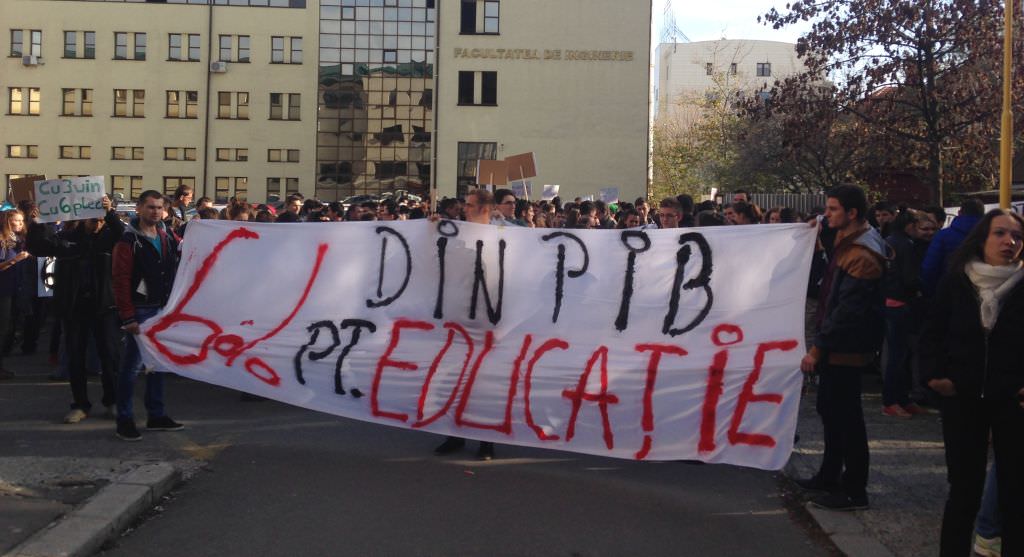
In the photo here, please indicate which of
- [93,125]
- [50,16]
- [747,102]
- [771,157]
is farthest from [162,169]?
[747,102]

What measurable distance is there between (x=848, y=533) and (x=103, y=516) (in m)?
3.89

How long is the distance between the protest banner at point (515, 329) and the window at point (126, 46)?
53.3 m

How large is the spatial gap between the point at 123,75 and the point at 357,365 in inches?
2149

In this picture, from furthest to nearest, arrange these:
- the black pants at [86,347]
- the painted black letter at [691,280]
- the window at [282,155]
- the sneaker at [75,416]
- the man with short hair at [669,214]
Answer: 1. the window at [282,155]
2. the man with short hair at [669,214]
3. the black pants at [86,347]
4. the sneaker at [75,416]
5. the painted black letter at [691,280]

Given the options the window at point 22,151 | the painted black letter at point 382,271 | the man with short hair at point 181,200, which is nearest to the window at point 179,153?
the window at point 22,151

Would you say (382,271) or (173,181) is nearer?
(382,271)

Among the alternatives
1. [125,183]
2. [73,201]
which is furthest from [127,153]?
[73,201]

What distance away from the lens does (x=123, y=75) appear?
56.5 meters

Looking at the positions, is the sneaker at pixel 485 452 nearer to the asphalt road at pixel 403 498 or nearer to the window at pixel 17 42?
the asphalt road at pixel 403 498

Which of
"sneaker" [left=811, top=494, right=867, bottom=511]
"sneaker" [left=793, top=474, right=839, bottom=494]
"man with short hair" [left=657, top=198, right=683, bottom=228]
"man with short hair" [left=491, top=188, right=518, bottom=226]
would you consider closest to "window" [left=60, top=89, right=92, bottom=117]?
"man with short hair" [left=491, top=188, right=518, bottom=226]

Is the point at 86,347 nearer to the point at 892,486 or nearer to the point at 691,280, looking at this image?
the point at 691,280

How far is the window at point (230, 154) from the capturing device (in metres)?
57.0

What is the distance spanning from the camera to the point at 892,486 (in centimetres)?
648

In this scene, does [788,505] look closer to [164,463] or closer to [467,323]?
[467,323]
